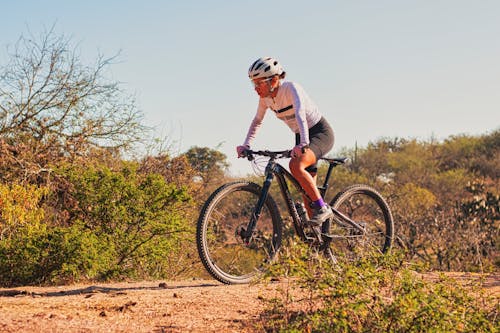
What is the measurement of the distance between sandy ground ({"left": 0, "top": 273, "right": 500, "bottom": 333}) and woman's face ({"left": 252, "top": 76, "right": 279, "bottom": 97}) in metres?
1.84

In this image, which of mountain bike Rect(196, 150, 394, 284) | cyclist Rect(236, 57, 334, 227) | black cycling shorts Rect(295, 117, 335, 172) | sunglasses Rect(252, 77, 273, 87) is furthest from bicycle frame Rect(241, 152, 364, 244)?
sunglasses Rect(252, 77, 273, 87)

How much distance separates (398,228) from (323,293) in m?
12.8

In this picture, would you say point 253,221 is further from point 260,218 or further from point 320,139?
point 320,139

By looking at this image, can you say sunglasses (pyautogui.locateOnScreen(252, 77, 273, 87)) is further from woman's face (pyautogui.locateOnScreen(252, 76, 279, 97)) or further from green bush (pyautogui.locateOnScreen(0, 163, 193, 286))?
green bush (pyautogui.locateOnScreen(0, 163, 193, 286))

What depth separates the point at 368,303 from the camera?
189 inches

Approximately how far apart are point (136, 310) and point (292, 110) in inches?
94.6

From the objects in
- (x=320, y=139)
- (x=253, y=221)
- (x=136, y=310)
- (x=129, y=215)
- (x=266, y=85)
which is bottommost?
(x=136, y=310)

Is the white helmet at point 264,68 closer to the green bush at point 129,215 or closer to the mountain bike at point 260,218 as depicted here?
the mountain bike at point 260,218

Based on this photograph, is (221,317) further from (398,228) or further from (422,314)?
(398,228)

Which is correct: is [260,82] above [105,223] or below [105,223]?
above

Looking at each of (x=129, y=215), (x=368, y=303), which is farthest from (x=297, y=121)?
(x=129, y=215)

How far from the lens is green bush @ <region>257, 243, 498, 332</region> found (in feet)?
14.8

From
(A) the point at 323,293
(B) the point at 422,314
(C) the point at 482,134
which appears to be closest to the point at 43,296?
(A) the point at 323,293

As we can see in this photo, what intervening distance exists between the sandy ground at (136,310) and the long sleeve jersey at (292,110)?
1541 mm
